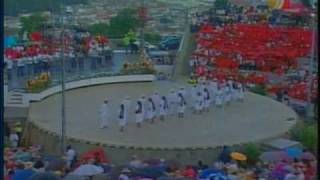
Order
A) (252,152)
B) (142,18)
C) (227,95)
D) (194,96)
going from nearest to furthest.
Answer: (252,152) → (194,96) → (227,95) → (142,18)

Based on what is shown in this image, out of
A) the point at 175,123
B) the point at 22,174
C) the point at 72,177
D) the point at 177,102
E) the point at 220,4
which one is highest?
the point at 220,4

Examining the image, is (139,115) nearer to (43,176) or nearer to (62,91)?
(62,91)

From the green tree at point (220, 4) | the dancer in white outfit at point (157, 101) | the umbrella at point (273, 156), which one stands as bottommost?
the dancer in white outfit at point (157, 101)

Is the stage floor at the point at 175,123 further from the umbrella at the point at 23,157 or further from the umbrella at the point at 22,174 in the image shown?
the umbrella at the point at 22,174

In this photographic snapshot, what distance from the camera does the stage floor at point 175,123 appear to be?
163 inches

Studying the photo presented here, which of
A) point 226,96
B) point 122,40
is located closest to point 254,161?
point 226,96

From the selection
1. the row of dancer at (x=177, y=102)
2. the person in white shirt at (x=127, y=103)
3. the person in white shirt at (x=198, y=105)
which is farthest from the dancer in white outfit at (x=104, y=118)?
the person in white shirt at (x=198, y=105)

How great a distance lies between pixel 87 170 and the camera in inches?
117

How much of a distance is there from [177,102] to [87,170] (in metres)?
1.88

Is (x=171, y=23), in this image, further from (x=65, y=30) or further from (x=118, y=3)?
(x=65, y=30)

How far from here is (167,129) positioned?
4.46 m

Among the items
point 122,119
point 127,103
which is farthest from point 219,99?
point 122,119

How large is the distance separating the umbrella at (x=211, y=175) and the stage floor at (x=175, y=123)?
2.95 ft

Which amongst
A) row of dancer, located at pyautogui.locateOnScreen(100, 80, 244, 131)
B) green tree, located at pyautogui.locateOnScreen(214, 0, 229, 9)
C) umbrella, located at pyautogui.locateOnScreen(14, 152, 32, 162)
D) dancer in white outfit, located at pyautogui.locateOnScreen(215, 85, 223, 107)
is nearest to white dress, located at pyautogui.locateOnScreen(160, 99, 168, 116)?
row of dancer, located at pyautogui.locateOnScreen(100, 80, 244, 131)
